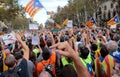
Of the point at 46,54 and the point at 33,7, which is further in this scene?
the point at 33,7

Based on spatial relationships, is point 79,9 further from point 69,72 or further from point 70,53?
point 70,53

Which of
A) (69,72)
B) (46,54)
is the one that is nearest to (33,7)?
(46,54)

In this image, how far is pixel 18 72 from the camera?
623 centimetres

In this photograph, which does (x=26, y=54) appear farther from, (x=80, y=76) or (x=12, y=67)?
(x=80, y=76)

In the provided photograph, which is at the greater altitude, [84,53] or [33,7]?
[33,7]

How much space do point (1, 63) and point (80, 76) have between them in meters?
3.50

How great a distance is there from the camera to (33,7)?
15.7 meters

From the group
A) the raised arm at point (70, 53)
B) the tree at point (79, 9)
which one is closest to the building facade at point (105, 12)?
the tree at point (79, 9)

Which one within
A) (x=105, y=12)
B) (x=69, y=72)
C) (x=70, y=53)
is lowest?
(x=105, y=12)

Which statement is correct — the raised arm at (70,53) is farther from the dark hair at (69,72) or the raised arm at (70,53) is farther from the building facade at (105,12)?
the building facade at (105,12)

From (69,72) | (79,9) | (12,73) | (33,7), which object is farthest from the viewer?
(79,9)

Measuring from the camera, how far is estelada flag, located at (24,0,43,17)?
49.9ft

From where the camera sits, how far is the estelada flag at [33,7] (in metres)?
15.2

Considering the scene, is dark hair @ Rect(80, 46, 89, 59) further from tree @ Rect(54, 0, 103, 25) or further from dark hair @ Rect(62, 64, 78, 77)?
tree @ Rect(54, 0, 103, 25)
